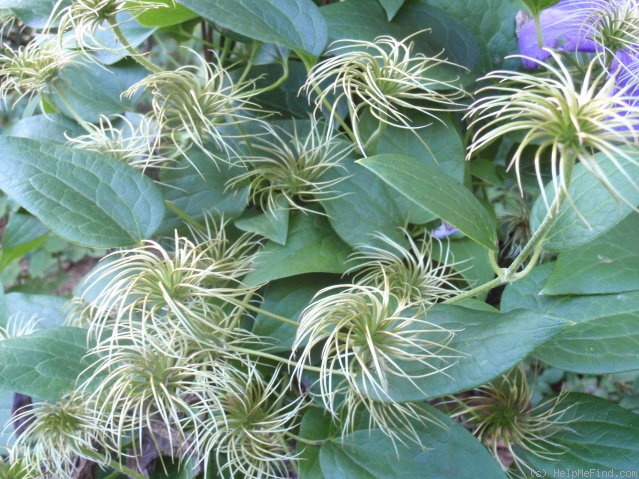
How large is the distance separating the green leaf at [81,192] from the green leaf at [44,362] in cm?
10

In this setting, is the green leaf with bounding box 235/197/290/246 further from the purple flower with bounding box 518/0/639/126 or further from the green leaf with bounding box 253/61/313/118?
the purple flower with bounding box 518/0/639/126

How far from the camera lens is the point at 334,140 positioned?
627mm

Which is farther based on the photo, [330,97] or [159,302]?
[330,97]

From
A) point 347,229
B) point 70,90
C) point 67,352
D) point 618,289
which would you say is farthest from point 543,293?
point 70,90

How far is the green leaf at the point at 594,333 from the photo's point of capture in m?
0.49

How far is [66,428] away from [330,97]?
0.40 metres

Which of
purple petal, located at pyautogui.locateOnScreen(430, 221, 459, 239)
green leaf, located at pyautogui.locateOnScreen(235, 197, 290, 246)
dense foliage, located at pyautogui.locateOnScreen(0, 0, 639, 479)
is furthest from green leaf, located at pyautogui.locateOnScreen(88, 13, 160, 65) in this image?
purple petal, located at pyautogui.locateOnScreen(430, 221, 459, 239)

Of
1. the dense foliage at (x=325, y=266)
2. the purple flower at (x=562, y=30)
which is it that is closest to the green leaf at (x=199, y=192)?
the dense foliage at (x=325, y=266)

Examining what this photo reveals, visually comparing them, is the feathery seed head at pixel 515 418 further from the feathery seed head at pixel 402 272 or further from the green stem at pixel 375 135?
the green stem at pixel 375 135

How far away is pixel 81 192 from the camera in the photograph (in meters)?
0.55

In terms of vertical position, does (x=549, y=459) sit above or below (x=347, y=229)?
below

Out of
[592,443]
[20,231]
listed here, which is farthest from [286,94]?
[592,443]

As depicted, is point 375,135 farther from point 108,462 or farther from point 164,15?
point 108,462

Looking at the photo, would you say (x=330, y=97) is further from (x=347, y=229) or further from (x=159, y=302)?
(x=159, y=302)
